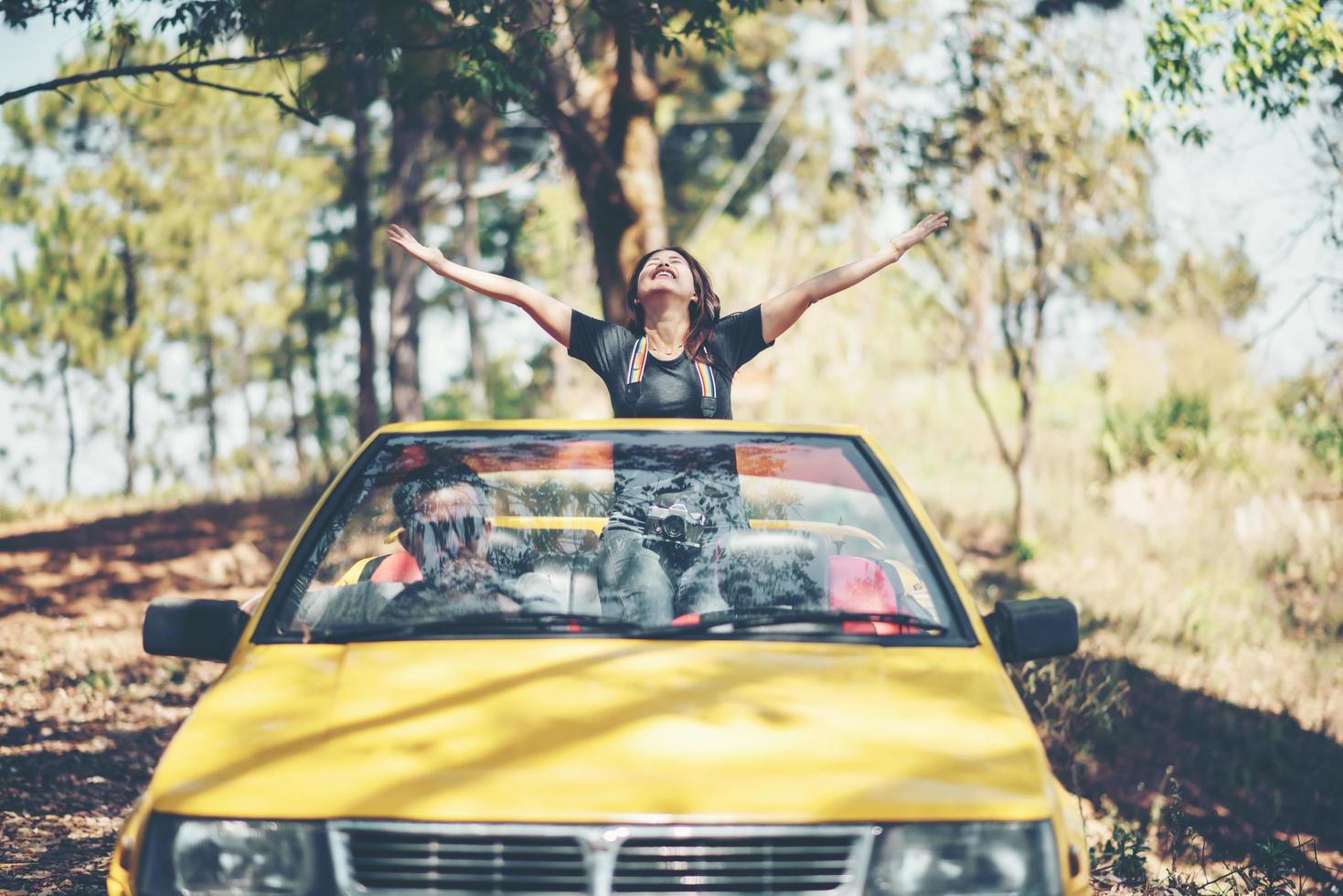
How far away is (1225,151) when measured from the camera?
29.1ft

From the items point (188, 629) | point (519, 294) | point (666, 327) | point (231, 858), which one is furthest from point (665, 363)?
point (231, 858)

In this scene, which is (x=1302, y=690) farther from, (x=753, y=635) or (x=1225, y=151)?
(x=753, y=635)

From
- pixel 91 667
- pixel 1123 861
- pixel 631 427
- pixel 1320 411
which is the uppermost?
pixel 1320 411

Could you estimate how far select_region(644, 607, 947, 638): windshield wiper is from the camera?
10.5 ft

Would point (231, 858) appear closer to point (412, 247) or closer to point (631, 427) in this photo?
point (631, 427)

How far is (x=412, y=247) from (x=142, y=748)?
3.59m

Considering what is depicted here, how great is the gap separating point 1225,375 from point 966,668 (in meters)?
20.6

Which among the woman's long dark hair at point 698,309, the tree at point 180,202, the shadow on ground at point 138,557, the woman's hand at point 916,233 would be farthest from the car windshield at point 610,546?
the tree at point 180,202

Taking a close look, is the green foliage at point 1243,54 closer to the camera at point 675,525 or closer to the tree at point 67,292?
the camera at point 675,525

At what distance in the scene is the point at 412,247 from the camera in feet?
17.3

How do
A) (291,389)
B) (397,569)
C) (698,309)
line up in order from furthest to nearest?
(291,389), (698,309), (397,569)

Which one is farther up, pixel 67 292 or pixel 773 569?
pixel 67 292

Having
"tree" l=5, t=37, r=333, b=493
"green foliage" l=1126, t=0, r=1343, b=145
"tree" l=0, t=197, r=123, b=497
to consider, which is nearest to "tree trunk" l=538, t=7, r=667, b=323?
"green foliage" l=1126, t=0, r=1343, b=145

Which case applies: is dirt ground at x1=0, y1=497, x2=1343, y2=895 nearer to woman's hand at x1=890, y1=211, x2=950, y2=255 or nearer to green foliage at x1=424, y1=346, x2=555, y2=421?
woman's hand at x1=890, y1=211, x2=950, y2=255
